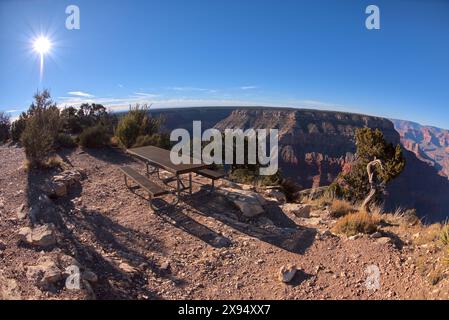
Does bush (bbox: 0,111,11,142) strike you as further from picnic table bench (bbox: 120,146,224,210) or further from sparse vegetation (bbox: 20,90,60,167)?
picnic table bench (bbox: 120,146,224,210)

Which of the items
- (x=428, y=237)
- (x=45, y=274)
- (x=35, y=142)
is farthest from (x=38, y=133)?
(x=428, y=237)

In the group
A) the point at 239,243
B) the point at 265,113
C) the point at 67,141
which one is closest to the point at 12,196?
the point at 239,243

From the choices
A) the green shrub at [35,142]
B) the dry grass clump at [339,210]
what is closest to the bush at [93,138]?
the green shrub at [35,142]

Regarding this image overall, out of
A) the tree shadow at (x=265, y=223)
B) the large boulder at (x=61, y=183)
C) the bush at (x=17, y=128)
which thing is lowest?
the tree shadow at (x=265, y=223)

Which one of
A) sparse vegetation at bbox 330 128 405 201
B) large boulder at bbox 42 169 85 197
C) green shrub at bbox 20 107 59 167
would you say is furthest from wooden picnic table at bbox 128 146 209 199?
sparse vegetation at bbox 330 128 405 201

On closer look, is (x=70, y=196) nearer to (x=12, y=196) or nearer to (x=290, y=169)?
(x=12, y=196)

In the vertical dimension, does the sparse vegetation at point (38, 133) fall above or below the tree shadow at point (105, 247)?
above

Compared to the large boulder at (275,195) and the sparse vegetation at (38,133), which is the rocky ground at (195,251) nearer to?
the large boulder at (275,195)
